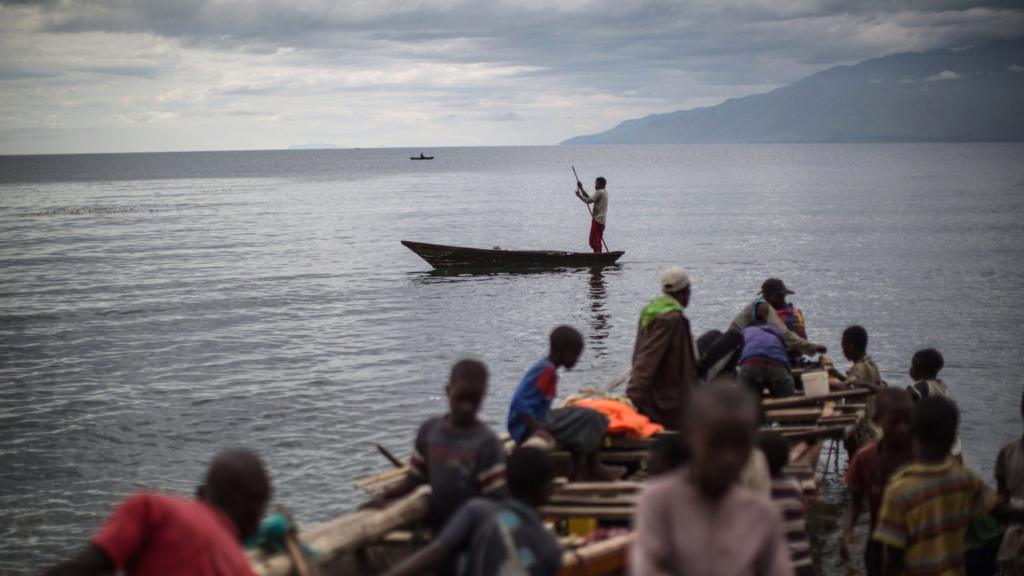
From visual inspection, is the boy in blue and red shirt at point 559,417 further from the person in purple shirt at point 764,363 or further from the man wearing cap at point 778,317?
the man wearing cap at point 778,317

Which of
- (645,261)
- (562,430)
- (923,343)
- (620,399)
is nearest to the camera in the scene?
(562,430)

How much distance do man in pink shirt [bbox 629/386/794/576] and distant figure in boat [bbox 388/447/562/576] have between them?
3.51ft

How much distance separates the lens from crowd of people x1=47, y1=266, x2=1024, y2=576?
3.12 m

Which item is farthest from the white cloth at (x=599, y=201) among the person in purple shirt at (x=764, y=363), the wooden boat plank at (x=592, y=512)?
the wooden boat plank at (x=592, y=512)

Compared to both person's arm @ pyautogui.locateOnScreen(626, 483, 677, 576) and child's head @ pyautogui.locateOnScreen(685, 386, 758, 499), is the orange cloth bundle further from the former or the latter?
child's head @ pyautogui.locateOnScreen(685, 386, 758, 499)

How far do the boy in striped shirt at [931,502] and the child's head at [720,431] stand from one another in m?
2.30

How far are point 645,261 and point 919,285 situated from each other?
947 centimetres

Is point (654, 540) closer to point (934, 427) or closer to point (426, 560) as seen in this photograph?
point (426, 560)

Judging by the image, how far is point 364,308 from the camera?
2623 cm

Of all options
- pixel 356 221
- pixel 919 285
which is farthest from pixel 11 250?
pixel 919 285

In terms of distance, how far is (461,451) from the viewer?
18.2 ft

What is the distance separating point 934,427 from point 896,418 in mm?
1281

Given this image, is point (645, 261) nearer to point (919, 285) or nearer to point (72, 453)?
point (919, 285)

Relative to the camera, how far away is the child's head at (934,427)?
15.9 ft
